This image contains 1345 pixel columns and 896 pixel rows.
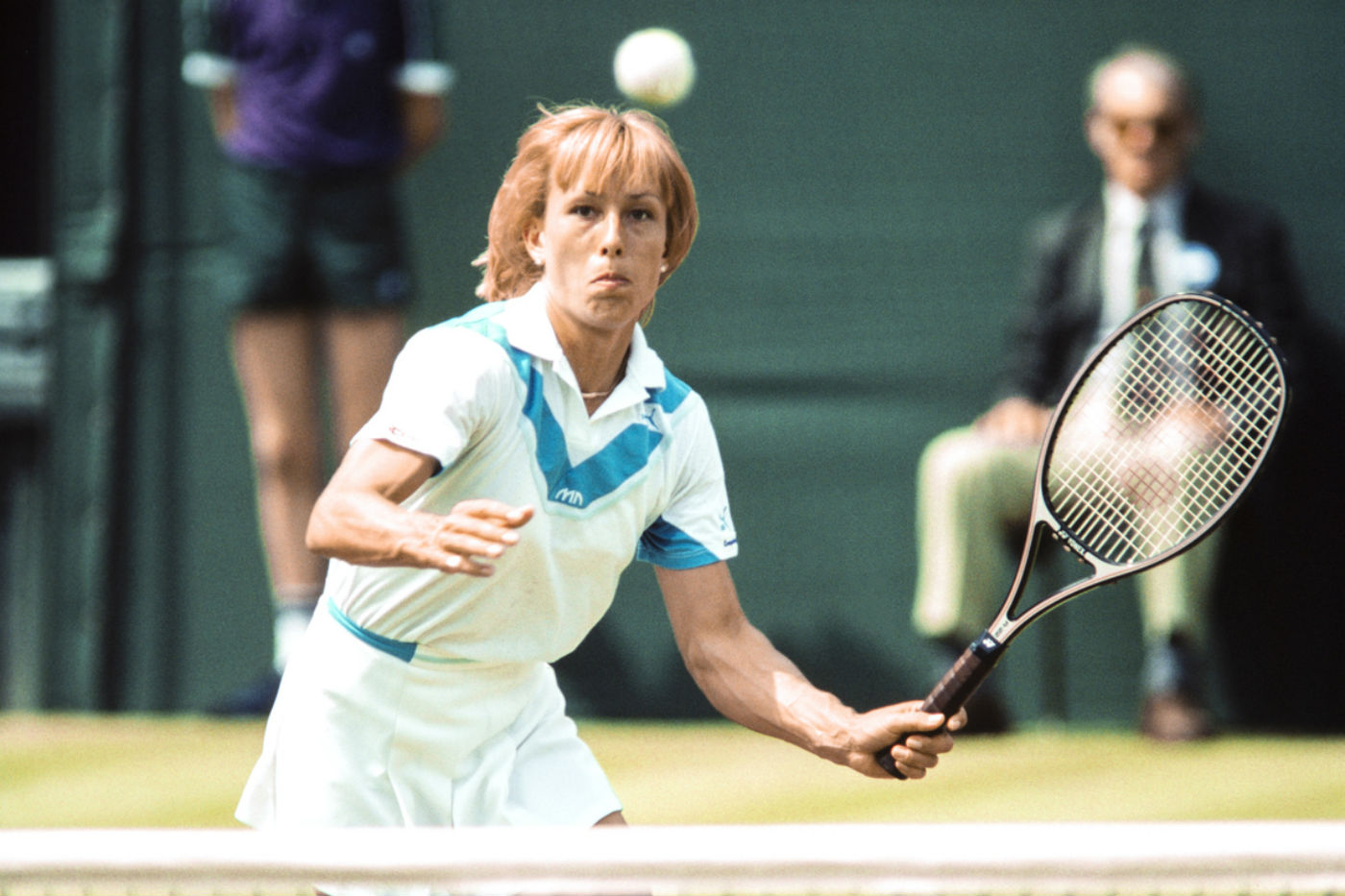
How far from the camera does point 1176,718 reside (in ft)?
14.4

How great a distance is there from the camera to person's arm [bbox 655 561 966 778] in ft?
6.75

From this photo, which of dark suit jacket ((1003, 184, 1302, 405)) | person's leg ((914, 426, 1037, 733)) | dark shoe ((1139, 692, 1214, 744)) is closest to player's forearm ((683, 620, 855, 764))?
person's leg ((914, 426, 1037, 733))

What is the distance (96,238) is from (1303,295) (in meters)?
3.56

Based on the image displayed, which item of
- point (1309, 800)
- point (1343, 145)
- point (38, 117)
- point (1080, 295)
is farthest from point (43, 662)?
point (1343, 145)

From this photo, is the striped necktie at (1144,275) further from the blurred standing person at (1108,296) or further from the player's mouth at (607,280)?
the player's mouth at (607,280)

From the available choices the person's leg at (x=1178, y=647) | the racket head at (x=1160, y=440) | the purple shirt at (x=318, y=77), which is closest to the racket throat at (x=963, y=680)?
the racket head at (x=1160, y=440)

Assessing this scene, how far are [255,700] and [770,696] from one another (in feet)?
9.97

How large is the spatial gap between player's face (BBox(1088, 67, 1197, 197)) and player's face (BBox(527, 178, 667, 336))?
2739 mm

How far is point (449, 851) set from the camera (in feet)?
4.63

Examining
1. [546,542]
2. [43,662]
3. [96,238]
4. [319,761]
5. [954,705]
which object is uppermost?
[96,238]

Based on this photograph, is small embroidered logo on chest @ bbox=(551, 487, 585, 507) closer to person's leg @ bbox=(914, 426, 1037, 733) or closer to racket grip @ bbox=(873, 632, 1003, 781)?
racket grip @ bbox=(873, 632, 1003, 781)

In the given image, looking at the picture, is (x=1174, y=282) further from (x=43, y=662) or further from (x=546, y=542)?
(x=43, y=662)

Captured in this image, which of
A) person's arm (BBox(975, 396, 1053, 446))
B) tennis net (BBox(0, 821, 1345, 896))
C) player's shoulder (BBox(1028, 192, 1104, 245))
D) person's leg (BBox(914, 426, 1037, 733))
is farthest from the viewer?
player's shoulder (BBox(1028, 192, 1104, 245))

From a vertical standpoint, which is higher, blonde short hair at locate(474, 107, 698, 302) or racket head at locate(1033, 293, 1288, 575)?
blonde short hair at locate(474, 107, 698, 302)
